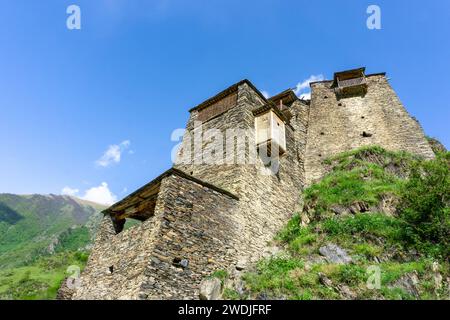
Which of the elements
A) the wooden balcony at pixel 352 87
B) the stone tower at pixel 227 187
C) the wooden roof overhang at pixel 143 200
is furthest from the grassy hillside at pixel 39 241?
the wooden balcony at pixel 352 87

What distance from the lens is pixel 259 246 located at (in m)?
12.3

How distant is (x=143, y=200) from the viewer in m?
12.3

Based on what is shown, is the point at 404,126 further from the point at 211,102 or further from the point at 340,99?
the point at 211,102

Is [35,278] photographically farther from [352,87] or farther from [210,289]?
[352,87]

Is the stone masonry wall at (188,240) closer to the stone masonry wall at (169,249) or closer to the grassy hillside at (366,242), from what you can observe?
the stone masonry wall at (169,249)

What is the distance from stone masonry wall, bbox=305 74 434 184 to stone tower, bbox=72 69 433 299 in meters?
0.06

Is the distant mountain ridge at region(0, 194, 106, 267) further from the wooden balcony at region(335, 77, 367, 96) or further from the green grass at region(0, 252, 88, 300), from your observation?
the wooden balcony at region(335, 77, 367, 96)

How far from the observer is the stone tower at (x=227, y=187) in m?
9.68

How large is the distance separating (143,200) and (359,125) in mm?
14051

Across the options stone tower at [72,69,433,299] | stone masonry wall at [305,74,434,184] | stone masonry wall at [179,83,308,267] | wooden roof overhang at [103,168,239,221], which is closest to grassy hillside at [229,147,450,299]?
stone masonry wall at [179,83,308,267]

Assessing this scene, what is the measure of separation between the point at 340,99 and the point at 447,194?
1185cm

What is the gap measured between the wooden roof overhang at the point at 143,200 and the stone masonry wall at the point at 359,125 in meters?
8.56
